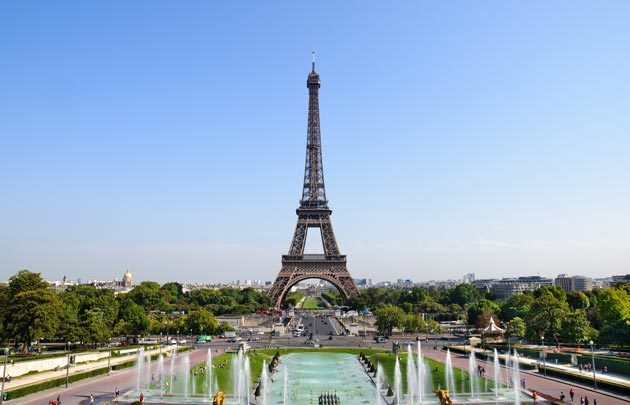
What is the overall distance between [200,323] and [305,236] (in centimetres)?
2989

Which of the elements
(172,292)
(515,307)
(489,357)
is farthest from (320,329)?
(172,292)

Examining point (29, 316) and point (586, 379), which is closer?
point (586, 379)

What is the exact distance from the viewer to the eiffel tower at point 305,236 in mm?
95812

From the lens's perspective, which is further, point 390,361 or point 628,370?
point 390,361

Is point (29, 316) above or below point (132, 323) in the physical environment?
above

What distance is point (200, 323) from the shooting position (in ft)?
247

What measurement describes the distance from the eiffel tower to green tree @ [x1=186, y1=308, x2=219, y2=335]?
19.8 metres

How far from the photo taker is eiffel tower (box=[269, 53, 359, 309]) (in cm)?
9581

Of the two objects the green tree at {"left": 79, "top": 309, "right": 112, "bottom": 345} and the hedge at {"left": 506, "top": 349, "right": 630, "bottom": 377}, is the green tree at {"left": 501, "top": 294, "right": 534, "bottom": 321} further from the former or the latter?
the green tree at {"left": 79, "top": 309, "right": 112, "bottom": 345}

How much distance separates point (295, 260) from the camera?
9656 cm

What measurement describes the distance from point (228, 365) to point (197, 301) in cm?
8561

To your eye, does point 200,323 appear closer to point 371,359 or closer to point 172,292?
point 371,359

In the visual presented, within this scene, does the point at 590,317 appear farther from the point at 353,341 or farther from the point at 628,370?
the point at 628,370

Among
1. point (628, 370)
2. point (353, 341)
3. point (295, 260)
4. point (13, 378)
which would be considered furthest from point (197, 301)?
point (628, 370)
